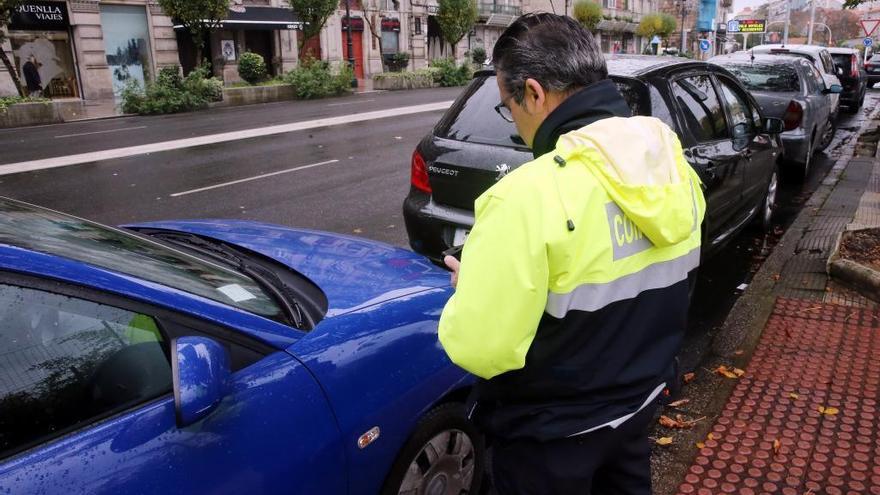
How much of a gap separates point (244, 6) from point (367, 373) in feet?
107

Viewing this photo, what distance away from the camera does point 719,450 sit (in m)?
3.28

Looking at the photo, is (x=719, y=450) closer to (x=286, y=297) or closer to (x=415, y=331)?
(x=415, y=331)

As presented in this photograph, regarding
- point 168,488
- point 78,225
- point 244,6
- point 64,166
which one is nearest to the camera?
point 168,488

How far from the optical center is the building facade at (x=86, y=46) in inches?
998

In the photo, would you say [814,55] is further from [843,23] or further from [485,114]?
[843,23]

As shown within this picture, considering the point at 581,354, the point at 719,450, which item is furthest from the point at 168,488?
the point at 719,450

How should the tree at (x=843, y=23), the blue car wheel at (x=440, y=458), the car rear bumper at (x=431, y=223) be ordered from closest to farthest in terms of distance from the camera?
the blue car wheel at (x=440, y=458) < the car rear bumper at (x=431, y=223) < the tree at (x=843, y=23)

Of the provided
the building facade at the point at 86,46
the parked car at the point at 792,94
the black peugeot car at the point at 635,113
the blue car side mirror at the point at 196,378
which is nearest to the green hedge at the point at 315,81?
the building facade at the point at 86,46

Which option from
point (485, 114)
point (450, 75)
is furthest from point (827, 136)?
point (450, 75)

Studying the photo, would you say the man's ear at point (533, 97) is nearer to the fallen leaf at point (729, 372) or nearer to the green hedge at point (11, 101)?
the fallen leaf at point (729, 372)

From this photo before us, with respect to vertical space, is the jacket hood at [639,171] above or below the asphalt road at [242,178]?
above

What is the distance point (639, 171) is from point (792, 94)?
368 inches

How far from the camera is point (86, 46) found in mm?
26734

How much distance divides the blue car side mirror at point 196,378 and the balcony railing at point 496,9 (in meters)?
52.5
